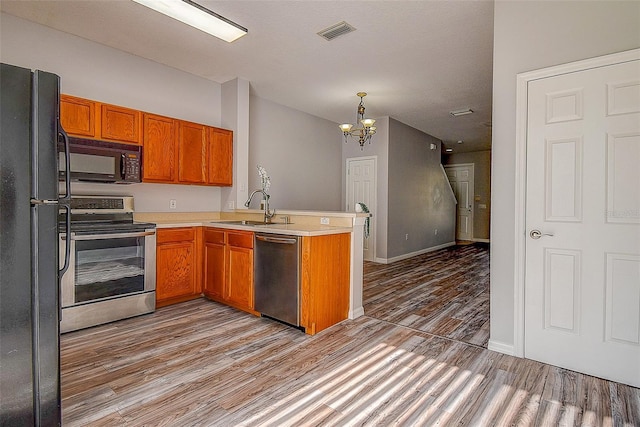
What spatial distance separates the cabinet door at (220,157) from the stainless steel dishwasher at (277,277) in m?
1.43

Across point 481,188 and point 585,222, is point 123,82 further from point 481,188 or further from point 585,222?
point 481,188

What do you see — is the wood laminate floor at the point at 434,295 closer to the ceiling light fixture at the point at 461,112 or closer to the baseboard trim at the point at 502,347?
the baseboard trim at the point at 502,347

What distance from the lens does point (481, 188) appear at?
31.8ft

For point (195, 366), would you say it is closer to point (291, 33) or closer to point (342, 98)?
point (291, 33)

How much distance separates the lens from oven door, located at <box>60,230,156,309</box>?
2.81 metres

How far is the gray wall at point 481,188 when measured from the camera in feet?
31.4

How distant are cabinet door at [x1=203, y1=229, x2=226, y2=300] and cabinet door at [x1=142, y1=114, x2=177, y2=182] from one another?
0.81 m

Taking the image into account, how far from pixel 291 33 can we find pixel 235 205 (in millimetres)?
2233

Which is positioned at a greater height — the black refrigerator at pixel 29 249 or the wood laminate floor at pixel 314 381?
the black refrigerator at pixel 29 249

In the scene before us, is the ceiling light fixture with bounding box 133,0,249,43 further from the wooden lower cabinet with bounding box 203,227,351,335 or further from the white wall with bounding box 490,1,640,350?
the white wall with bounding box 490,1,640,350

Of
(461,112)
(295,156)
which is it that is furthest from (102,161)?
(461,112)

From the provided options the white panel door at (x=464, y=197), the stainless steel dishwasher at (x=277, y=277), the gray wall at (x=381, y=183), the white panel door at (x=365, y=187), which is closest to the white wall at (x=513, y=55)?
the stainless steel dishwasher at (x=277, y=277)

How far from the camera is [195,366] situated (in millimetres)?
2242

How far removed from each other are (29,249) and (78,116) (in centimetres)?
216
